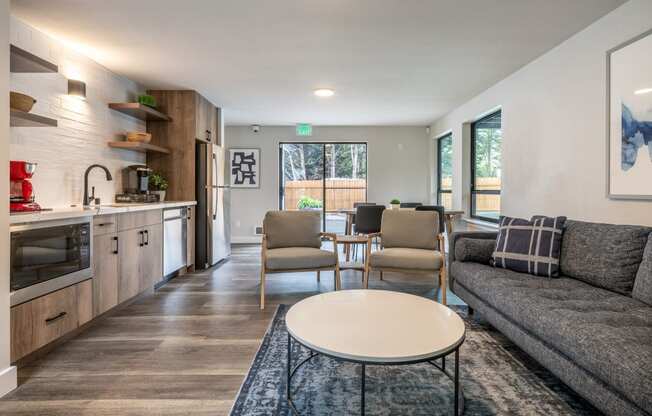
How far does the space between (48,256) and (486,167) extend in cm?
490

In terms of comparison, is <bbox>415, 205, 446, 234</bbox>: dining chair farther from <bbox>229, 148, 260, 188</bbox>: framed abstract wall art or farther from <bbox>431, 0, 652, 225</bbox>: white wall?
<bbox>229, 148, 260, 188</bbox>: framed abstract wall art

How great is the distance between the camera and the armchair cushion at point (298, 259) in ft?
11.4

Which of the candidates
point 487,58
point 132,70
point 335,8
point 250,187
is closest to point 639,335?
point 335,8

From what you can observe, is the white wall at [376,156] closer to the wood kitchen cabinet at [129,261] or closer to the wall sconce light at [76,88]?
the wood kitchen cabinet at [129,261]

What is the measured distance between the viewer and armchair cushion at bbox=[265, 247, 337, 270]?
137 inches

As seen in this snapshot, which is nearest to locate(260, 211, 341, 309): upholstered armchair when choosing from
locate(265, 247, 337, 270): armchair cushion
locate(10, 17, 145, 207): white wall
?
locate(265, 247, 337, 270): armchair cushion

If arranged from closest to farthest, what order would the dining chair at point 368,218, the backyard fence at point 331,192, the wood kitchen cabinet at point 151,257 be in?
the wood kitchen cabinet at point 151,257 < the dining chair at point 368,218 < the backyard fence at point 331,192

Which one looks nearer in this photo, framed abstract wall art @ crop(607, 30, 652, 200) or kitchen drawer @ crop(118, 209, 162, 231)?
framed abstract wall art @ crop(607, 30, 652, 200)

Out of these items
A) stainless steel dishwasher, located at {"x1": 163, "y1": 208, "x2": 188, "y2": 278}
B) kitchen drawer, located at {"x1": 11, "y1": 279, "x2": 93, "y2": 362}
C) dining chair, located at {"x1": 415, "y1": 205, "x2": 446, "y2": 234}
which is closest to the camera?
kitchen drawer, located at {"x1": 11, "y1": 279, "x2": 93, "y2": 362}

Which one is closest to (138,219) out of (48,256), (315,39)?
(48,256)

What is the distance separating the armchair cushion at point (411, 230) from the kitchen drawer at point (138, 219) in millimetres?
2356

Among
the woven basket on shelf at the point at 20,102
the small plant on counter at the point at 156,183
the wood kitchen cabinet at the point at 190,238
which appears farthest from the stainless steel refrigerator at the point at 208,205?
the woven basket on shelf at the point at 20,102

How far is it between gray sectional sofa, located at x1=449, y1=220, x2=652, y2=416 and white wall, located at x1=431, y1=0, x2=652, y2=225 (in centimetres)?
44

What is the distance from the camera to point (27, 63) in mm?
2416
